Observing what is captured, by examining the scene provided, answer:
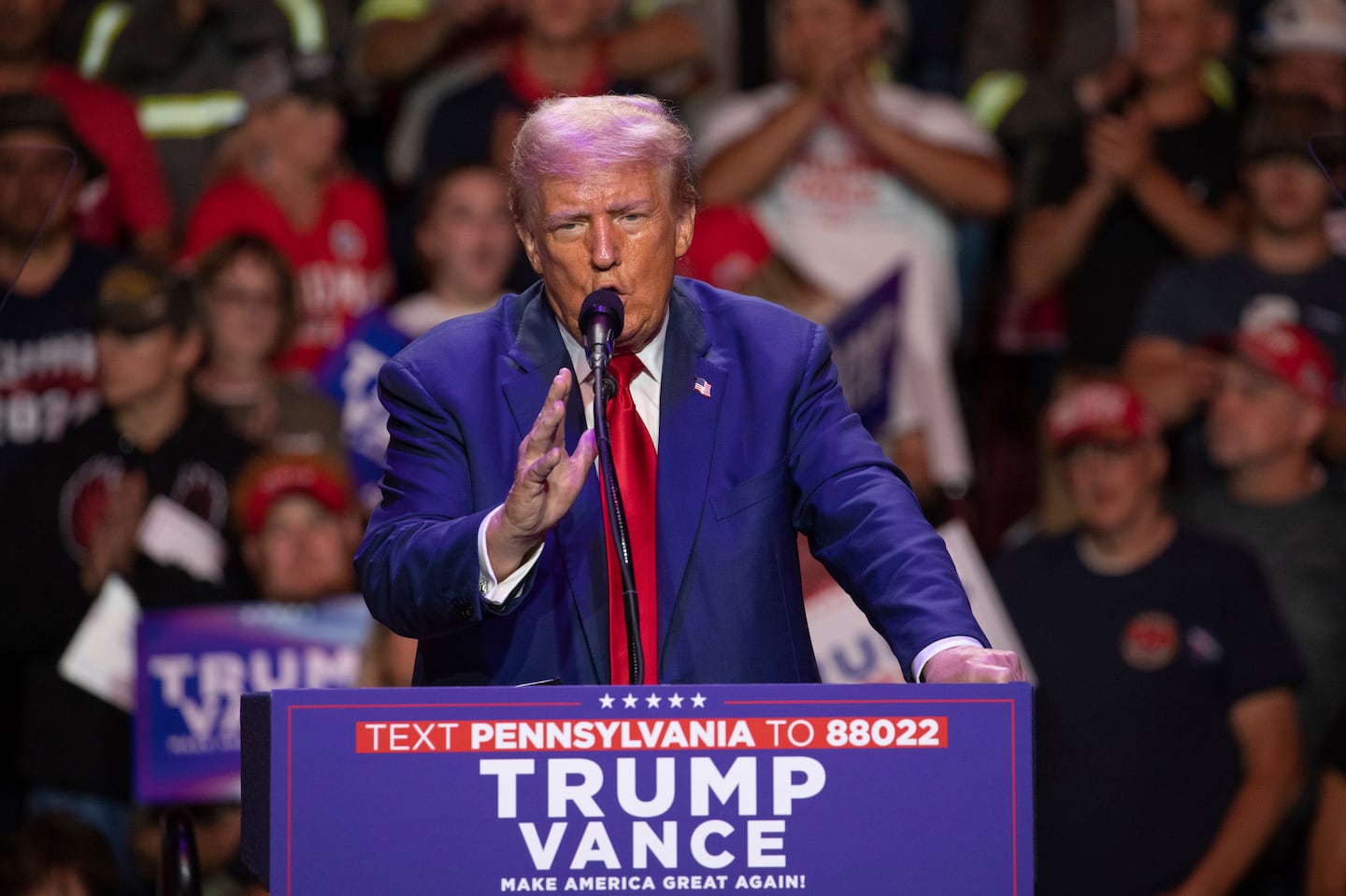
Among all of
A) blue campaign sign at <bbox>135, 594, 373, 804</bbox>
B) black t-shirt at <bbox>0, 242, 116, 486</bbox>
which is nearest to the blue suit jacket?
blue campaign sign at <bbox>135, 594, 373, 804</bbox>

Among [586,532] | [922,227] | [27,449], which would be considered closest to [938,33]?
[922,227]

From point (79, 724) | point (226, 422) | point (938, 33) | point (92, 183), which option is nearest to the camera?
point (79, 724)

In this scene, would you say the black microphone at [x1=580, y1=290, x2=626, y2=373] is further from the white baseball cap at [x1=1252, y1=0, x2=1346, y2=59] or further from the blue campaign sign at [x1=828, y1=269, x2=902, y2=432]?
the white baseball cap at [x1=1252, y1=0, x2=1346, y2=59]

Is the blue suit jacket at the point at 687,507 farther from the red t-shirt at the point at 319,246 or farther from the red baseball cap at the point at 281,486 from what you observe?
the red t-shirt at the point at 319,246

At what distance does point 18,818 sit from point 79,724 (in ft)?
1.10

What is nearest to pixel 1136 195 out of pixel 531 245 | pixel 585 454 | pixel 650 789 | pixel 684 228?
pixel 684 228

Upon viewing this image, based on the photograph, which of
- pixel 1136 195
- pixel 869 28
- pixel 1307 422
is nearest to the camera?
pixel 1307 422

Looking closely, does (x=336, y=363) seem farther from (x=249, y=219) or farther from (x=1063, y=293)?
(x=1063, y=293)

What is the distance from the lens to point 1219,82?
653 centimetres

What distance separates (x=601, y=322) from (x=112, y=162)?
13.3 ft

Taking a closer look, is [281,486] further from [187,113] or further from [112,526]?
[187,113]

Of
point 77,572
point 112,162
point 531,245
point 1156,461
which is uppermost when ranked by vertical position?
point 531,245

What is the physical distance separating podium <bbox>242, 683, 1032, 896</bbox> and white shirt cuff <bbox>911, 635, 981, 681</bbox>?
0.21 meters

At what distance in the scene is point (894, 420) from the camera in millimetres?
5598
